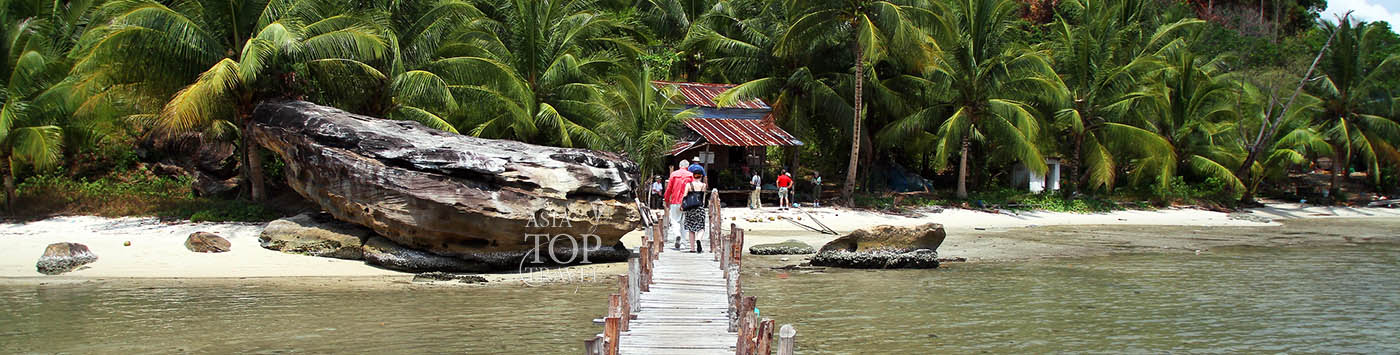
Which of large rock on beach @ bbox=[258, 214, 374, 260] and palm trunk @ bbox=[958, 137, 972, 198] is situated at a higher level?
palm trunk @ bbox=[958, 137, 972, 198]

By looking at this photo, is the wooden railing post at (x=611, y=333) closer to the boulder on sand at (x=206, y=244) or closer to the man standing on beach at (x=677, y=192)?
the man standing on beach at (x=677, y=192)

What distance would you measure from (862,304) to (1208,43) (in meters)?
29.3

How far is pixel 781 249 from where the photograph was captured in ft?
57.5

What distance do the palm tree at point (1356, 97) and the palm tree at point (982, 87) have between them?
1117 centimetres

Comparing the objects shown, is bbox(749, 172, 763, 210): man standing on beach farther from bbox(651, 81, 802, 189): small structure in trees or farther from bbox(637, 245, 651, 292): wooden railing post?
bbox(637, 245, 651, 292): wooden railing post

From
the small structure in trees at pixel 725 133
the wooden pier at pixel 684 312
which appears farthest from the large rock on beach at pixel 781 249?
the small structure in trees at pixel 725 133

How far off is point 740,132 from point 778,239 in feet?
18.0

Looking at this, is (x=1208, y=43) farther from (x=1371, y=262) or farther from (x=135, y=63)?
(x=135, y=63)

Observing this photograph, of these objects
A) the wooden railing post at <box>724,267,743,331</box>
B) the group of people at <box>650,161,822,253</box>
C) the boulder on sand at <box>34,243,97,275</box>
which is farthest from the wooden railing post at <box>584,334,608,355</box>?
the boulder on sand at <box>34,243,97,275</box>

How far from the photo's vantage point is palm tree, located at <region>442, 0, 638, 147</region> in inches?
758

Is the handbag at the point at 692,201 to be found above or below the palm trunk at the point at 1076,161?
below

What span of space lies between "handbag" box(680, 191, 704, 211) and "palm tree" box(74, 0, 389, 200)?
6.92 meters

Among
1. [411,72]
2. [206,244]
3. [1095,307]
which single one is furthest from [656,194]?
[1095,307]

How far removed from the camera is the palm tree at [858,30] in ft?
72.4
